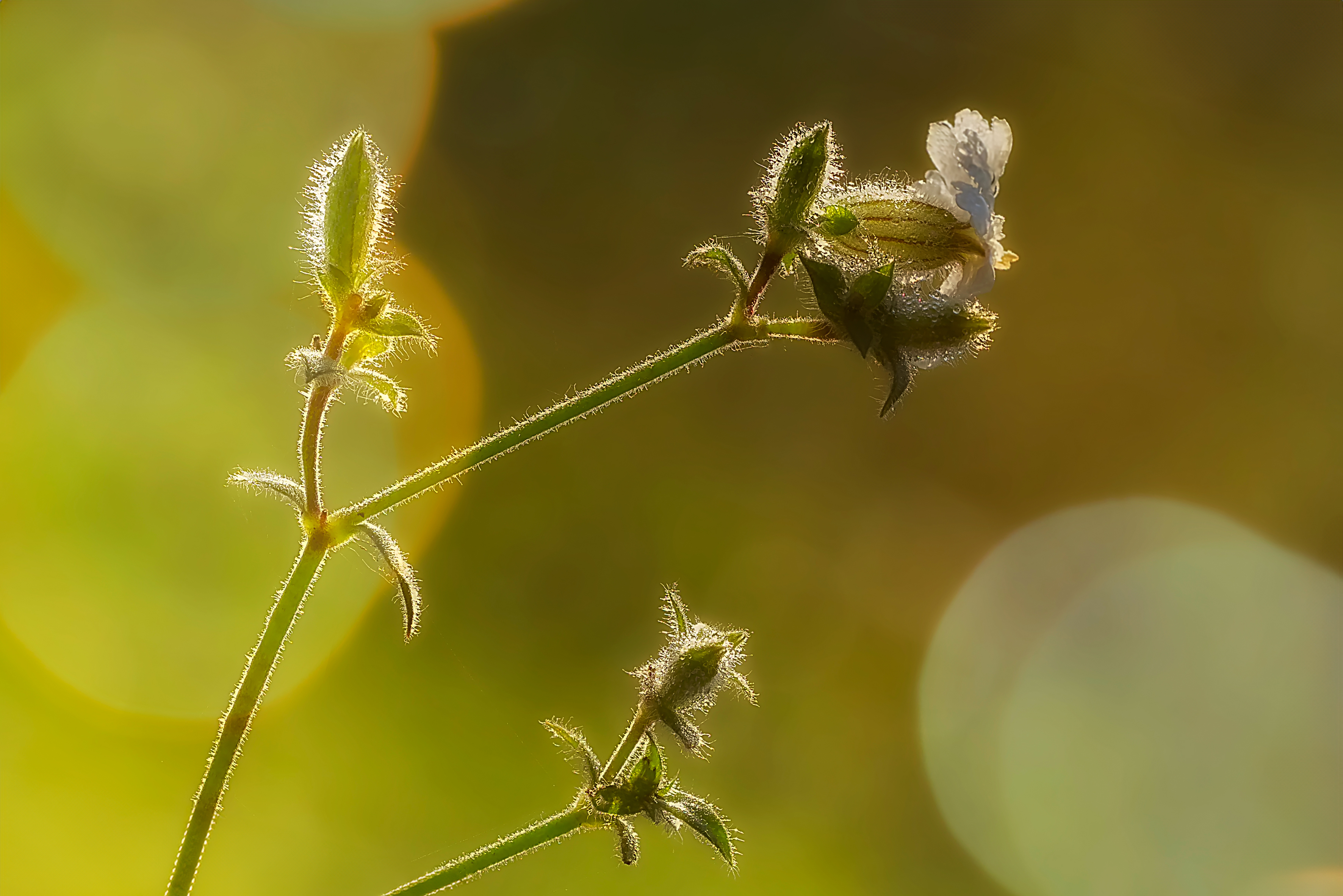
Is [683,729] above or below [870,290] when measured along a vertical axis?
below

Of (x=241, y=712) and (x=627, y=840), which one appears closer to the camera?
(x=241, y=712)

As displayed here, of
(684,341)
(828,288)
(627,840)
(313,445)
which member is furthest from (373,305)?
(627,840)

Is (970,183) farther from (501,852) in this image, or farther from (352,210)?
(501,852)

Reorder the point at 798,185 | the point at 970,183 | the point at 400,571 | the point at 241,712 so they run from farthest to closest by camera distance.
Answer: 1. the point at 970,183
2. the point at 798,185
3. the point at 400,571
4. the point at 241,712

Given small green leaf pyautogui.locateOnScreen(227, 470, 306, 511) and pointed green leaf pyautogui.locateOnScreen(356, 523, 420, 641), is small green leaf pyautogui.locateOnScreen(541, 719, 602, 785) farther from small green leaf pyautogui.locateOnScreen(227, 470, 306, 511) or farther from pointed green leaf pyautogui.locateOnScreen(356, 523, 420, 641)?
small green leaf pyautogui.locateOnScreen(227, 470, 306, 511)

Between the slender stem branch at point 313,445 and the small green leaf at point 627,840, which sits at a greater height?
the slender stem branch at point 313,445

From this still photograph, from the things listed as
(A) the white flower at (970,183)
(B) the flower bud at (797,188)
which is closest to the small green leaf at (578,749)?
(B) the flower bud at (797,188)

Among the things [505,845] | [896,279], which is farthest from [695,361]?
[505,845]

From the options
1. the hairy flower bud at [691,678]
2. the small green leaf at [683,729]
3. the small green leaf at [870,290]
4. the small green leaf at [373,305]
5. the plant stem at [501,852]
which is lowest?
the plant stem at [501,852]

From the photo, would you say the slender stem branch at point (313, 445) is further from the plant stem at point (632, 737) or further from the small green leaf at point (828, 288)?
the small green leaf at point (828, 288)
